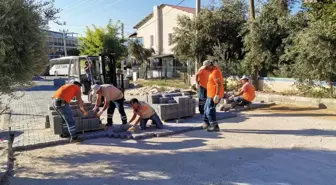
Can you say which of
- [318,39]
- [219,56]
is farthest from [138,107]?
[219,56]

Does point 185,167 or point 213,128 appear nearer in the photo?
point 185,167

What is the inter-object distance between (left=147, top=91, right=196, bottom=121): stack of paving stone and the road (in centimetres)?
141

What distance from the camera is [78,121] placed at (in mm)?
7680

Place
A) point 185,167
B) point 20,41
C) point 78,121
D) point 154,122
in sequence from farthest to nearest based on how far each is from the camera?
point 154,122
point 78,121
point 185,167
point 20,41

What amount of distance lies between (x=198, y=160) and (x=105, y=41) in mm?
28385

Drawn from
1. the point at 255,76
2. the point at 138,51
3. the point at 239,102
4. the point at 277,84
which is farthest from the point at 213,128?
the point at 138,51

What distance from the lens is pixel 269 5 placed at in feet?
49.5

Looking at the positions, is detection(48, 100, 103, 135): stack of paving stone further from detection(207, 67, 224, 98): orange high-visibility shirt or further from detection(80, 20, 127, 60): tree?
detection(80, 20, 127, 60): tree

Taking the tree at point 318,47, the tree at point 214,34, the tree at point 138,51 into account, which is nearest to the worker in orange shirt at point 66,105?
the tree at point 318,47

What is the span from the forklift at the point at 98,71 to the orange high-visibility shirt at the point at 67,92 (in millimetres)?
5474

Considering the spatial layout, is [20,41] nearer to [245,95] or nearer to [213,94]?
[213,94]

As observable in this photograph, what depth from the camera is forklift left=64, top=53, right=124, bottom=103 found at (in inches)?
537

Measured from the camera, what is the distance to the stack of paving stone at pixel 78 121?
7.41m

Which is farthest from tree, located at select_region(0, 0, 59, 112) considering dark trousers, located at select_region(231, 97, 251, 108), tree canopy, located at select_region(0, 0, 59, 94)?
dark trousers, located at select_region(231, 97, 251, 108)
